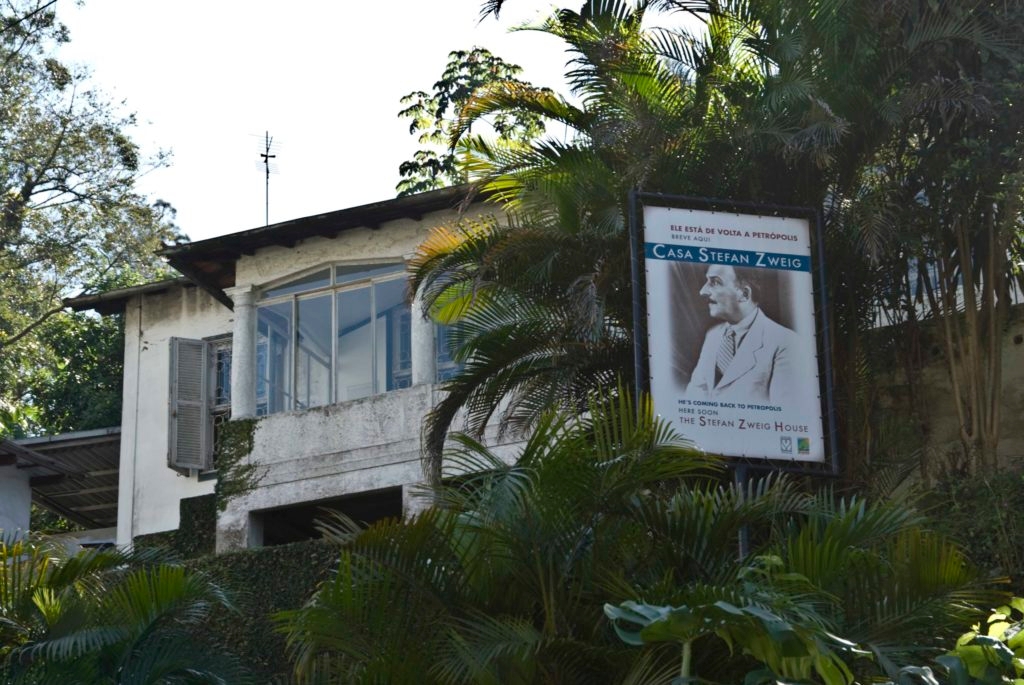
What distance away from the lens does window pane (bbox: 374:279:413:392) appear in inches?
798

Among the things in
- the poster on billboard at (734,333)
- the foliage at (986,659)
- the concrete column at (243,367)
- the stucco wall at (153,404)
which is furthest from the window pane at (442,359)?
the foliage at (986,659)

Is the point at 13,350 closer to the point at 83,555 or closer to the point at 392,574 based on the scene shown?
the point at 83,555

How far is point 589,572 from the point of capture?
29.1 ft

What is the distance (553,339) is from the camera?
13.5 metres

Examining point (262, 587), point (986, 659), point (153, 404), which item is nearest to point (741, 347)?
point (986, 659)

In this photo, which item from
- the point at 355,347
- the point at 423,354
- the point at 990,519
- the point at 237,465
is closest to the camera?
the point at 990,519

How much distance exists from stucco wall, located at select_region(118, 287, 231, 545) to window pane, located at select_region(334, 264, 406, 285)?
13.8 ft

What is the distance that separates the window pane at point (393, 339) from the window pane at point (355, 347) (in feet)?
0.45

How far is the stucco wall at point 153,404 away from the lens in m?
24.1

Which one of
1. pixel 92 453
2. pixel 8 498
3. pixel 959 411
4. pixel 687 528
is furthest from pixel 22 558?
pixel 92 453

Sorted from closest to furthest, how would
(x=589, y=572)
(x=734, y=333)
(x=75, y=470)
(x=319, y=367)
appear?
(x=589, y=572) → (x=734, y=333) → (x=319, y=367) → (x=75, y=470)

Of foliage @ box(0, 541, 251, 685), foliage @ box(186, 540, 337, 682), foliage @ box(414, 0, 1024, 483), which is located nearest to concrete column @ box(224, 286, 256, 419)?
foliage @ box(186, 540, 337, 682)

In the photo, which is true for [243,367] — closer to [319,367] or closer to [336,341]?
[319,367]

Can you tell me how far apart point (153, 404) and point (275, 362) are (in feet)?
15.3
